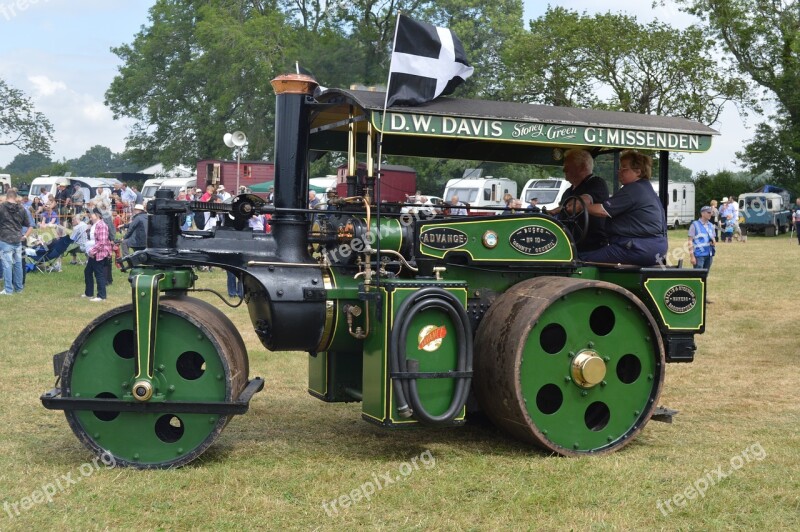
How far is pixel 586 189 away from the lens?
6.92m

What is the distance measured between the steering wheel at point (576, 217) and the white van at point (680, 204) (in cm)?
3837

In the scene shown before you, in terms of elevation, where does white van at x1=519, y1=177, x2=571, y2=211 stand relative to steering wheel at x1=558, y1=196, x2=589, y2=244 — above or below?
above

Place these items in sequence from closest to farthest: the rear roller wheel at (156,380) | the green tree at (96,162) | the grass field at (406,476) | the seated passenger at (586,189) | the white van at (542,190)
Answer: the grass field at (406,476), the rear roller wheel at (156,380), the seated passenger at (586,189), the white van at (542,190), the green tree at (96,162)

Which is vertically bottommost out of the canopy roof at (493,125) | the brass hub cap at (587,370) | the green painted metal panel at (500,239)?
the brass hub cap at (587,370)

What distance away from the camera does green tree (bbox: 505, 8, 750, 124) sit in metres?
40.0

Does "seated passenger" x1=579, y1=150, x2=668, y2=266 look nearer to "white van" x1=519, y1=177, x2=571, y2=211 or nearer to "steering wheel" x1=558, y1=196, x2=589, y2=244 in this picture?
"steering wheel" x1=558, y1=196, x2=589, y2=244

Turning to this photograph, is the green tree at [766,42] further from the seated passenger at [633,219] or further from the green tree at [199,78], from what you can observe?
the seated passenger at [633,219]

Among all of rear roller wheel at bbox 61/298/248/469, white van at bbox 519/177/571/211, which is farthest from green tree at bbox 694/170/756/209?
rear roller wheel at bbox 61/298/248/469

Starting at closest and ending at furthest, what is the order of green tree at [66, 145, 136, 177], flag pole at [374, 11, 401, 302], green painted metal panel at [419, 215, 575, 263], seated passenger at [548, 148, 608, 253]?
flag pole at [374, 11, 401, 302] < green painted metal panel at [419, 215, 575, 263] < seated passenger at [548, 148, 608, 253] < green tree at [66, 145, 136, 177]

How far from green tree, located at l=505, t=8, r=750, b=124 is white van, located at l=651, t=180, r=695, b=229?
4.34 metres

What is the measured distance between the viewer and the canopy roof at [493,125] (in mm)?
5551

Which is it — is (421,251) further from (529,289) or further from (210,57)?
(210,57)

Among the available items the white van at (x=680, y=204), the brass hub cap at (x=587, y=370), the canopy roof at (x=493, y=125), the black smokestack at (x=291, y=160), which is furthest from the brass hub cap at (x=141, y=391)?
the white van at (x=680, y=204)

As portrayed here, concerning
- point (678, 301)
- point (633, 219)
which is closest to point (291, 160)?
point (633, 219)
